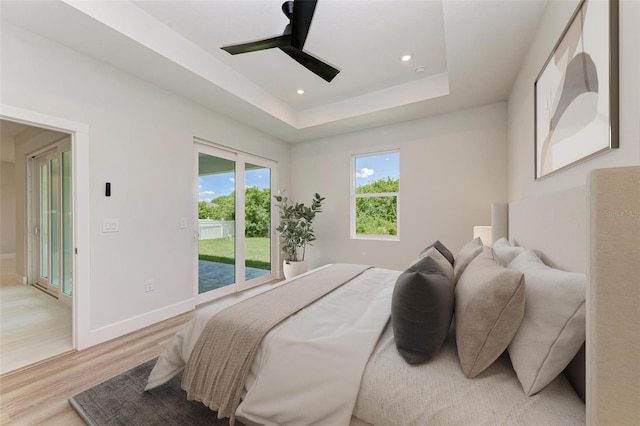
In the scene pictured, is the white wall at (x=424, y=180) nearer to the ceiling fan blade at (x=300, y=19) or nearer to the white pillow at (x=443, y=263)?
the white pillow at (x=443, y=263)

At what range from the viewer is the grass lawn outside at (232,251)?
3561 mm

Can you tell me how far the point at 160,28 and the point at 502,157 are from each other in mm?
4055

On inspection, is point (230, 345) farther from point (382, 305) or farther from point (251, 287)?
point (251, 287)

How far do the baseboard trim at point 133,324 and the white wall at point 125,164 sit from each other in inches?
0.4

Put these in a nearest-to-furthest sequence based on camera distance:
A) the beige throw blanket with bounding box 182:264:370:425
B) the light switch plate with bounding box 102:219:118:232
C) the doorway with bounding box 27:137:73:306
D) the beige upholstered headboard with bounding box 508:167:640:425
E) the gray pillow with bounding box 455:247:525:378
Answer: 1. the beige upholstered headboard with bounding box 508:167:640:425
2. the gray pillow with bounding box 455:247:525:378
3. the beige throw blanket with bounding box 182:264:370:425
4. the light switch plate with bounding box 102:219:118:232
5. the doorway with bounding box 27:137:73:306

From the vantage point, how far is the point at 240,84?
315 centimetres

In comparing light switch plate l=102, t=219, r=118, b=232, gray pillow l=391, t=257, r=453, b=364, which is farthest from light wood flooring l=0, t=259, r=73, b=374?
gray pillow l=391, t=257, r=453, b=364

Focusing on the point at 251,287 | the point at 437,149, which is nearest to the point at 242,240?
the point at 251,287

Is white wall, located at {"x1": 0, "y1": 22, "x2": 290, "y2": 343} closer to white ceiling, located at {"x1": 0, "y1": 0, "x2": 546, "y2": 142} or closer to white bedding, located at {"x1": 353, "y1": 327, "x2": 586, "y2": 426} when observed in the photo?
white ceiling, located at {"x1": 0, "y1": 0, "x2": 546, "y2": 142}

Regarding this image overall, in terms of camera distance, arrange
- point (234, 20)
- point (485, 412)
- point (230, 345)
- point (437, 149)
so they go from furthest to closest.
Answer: point (437, 149)
point (234, 20)
point (230, 345)
point (485, 412)

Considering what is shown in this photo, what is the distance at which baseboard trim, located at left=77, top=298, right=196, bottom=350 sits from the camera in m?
2.31

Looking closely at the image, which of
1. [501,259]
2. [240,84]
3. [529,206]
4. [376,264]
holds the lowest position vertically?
[376,264]

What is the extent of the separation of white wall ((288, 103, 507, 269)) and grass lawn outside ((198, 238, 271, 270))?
810mm

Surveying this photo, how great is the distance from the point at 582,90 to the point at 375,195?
307 centimetres
